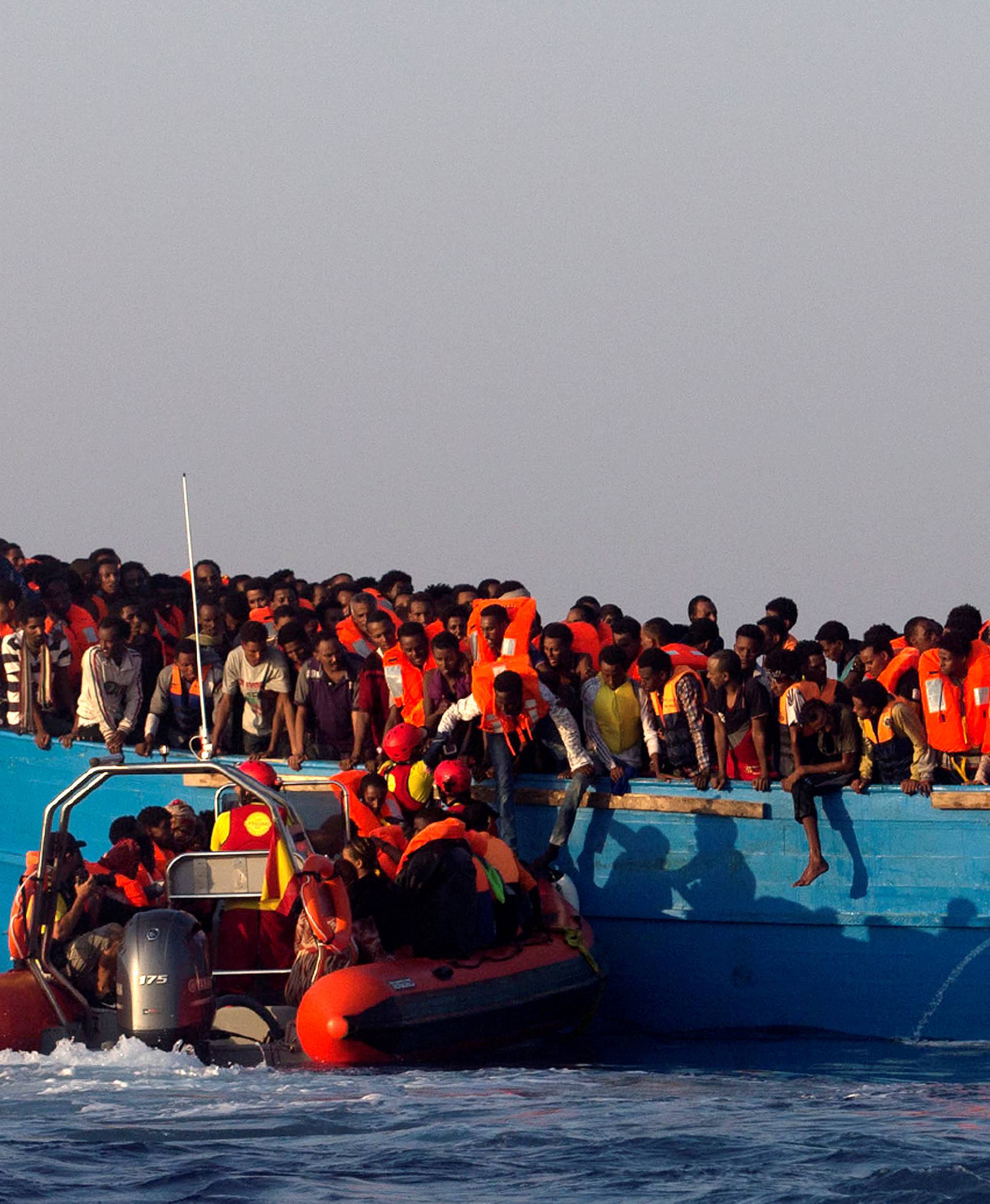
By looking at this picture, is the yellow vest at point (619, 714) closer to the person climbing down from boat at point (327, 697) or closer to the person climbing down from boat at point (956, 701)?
the person climbing down from boat at point (327, 697)

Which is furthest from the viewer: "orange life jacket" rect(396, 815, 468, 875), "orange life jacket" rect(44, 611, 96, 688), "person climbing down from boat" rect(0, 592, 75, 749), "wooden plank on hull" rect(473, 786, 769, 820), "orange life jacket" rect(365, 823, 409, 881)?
"orange life jacket" rect(44, 611, 96, 688)

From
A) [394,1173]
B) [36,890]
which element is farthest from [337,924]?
[394,1173]

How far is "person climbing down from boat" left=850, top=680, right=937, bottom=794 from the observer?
17391 mm

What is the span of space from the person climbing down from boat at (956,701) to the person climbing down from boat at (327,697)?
475 cm

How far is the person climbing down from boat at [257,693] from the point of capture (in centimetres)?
1944

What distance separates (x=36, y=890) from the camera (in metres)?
15.8

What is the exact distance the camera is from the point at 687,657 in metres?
18.6

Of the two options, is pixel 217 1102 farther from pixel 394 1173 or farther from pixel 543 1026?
pixel 543 1026

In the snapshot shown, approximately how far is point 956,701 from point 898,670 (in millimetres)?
821

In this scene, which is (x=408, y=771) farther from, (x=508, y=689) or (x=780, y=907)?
(x=780, y=907)

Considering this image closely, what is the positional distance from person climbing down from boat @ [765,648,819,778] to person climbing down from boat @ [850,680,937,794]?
0.41 m

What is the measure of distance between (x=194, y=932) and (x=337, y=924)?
106 cm

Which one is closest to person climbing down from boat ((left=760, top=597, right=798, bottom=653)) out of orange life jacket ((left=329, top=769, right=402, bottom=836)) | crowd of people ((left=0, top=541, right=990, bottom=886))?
crowd of people ((left=0, top=541, right=990, bottom=886))

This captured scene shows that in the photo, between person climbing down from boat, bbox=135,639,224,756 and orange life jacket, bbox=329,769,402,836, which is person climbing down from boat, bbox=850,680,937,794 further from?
person climbing down from boat, bbox=135,639,224,756
